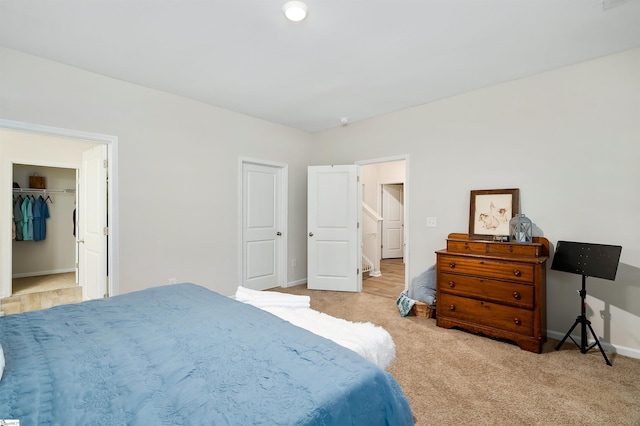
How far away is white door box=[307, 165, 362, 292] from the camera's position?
4.57 meters

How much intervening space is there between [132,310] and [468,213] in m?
3.40

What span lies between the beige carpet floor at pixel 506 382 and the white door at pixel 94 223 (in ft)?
10.2

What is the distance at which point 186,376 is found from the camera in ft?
3.24

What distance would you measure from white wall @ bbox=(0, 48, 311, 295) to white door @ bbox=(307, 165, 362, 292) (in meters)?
1.06

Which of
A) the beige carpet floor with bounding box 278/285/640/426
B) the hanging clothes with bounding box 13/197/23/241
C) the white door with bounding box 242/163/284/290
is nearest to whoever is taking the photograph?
the beige carpet floor with bounding box 278/285/640/426

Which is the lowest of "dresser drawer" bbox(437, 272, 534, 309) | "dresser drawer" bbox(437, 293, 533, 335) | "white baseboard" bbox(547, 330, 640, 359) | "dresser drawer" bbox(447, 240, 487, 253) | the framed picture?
"white baseboard" bbox(547, 330, 640, 359)

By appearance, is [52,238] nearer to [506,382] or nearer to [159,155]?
[159,155]

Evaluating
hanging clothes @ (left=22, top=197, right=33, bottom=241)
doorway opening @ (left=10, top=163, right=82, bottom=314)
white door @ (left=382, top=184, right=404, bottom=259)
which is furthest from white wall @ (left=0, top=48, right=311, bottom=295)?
white door @ (left=382, top=184, right=404, bottom=259)

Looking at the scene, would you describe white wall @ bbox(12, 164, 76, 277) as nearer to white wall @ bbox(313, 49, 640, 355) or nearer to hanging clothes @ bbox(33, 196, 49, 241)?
hanging clothes @ bbox(33, 196, 49, 241)

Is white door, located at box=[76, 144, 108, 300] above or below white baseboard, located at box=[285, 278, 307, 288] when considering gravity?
above

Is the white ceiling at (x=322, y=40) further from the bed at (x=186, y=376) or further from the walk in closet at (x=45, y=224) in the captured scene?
the walk in closet at (x=45, y=224)

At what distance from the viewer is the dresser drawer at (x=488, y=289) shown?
265cm

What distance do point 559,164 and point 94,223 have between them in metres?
4.93

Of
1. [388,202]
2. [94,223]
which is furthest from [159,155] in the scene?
[388,202]
